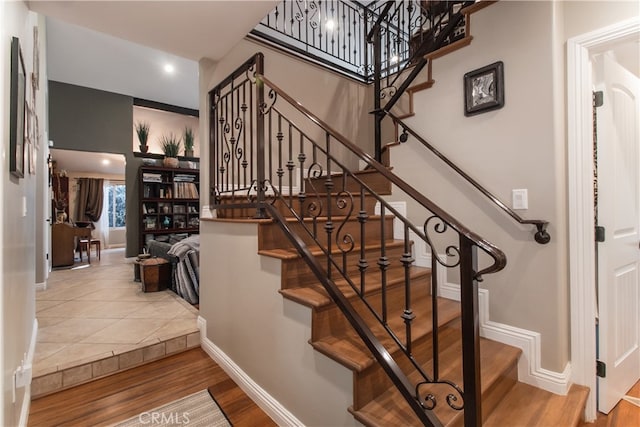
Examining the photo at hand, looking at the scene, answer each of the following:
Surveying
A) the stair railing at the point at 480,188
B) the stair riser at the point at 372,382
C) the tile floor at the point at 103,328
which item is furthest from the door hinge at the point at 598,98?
the tile floor at the point at 103,328

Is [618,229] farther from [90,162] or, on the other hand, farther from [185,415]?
[90,162]

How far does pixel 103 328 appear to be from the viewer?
2.65 meters

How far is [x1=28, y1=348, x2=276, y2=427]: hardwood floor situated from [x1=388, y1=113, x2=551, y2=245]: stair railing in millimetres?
1890

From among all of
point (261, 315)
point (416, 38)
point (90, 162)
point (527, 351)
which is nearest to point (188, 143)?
point (90, 162)

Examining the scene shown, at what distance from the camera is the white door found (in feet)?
5.90

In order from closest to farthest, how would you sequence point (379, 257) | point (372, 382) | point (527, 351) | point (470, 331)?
point (470, 331), point (372, 382), point (527, 351), point (379, 257)

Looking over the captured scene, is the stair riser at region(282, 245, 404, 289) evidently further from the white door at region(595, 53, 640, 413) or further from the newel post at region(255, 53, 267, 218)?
the white door at region(595, 53, 640, 413)

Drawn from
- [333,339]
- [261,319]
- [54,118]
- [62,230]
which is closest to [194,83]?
[54,118]

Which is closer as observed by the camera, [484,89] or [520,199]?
[520,199]

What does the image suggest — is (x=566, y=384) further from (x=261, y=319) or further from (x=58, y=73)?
(x=58, y=73)

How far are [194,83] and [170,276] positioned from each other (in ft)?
12.5

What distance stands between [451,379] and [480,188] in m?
1.16

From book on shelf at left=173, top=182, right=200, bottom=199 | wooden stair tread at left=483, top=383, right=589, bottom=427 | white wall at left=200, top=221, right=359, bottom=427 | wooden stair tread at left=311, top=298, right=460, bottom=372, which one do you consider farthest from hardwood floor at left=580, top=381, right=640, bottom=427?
book on shelf at left=173, top=182, right=200, bottom=199

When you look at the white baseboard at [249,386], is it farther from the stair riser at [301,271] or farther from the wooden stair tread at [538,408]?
the wooden stair tread at [538,408]
